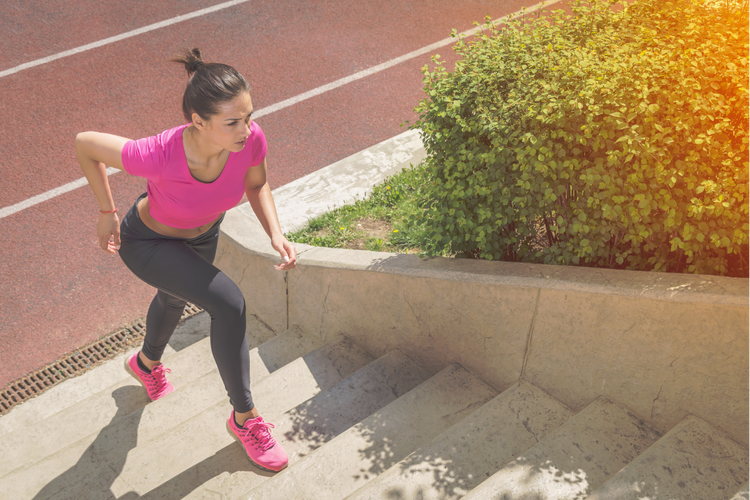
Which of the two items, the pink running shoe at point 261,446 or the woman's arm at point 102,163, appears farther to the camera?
the pink running shoe at point 261,446

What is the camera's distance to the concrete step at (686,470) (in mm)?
2186

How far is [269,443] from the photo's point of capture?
3012 millimetres

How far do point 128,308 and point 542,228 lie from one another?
348 cm

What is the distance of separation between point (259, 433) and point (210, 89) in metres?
1.72

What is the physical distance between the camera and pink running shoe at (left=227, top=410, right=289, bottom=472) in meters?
2.99

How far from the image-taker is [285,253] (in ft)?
9.80

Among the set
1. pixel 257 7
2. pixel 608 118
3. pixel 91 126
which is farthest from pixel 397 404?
pixel 257 7

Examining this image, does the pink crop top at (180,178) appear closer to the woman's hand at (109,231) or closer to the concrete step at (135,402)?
the woman's hand at (109,231)

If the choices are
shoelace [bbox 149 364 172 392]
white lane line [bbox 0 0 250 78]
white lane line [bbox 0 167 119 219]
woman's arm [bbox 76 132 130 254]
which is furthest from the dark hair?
white lane line [bbox 0 0 250 78]

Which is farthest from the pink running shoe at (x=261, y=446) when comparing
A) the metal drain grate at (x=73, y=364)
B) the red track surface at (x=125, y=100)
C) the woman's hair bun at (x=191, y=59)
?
the red track surface at (x=125, y=100)

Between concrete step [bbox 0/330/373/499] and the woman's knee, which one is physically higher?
the woman's knee

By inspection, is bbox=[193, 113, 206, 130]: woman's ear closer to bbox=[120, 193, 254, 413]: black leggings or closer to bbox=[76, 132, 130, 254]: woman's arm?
bbox=[76, 132, 130, 254]: woman's arm

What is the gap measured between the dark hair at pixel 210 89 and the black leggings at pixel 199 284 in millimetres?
705

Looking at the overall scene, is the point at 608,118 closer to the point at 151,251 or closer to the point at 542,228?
the point at 542,228
